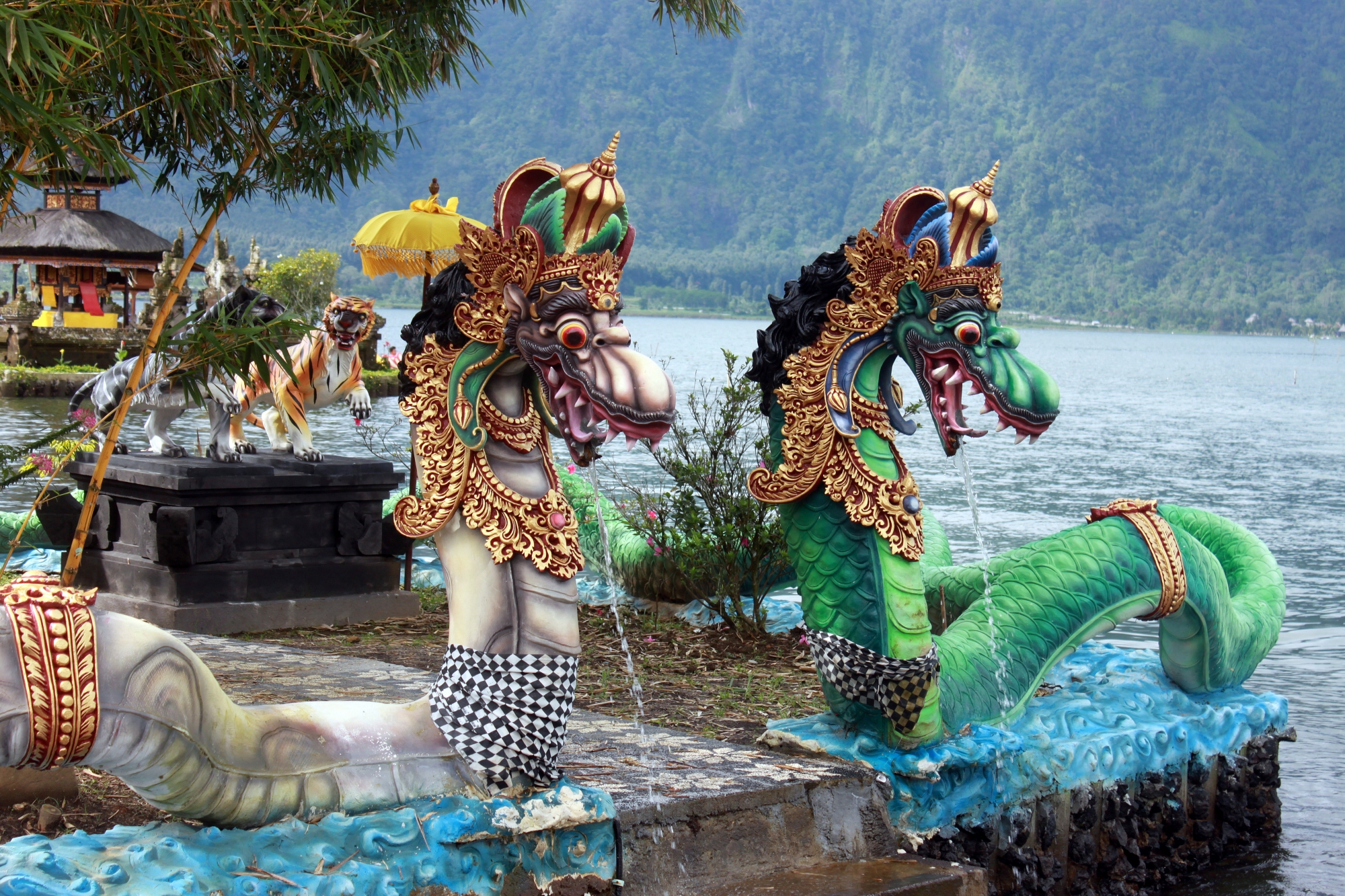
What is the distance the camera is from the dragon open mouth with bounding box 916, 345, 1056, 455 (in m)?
5.23

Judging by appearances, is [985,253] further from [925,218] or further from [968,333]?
[968,333]

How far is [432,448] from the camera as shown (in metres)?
4.17

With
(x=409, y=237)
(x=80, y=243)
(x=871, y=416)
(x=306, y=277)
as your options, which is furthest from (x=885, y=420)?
(x=306, y=277)

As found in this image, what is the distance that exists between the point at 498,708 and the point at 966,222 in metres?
2.69

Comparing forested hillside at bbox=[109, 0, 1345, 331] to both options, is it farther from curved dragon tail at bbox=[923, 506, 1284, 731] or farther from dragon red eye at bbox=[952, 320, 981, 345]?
dragon red eye at bbox=[952, 320, 981, 345]

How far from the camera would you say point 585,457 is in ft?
13.0

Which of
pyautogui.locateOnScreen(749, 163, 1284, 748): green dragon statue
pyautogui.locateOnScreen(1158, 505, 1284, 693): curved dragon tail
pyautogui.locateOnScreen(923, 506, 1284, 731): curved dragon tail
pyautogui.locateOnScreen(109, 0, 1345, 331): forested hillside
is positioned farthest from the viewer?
pyautogui.locateOnScreen(109, 0, 1345, 331): forested hillside

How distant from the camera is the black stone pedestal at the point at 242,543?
8.59 metres

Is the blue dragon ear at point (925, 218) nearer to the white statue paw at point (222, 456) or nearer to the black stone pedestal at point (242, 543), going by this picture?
the black stone pedestal at point (242, 543)

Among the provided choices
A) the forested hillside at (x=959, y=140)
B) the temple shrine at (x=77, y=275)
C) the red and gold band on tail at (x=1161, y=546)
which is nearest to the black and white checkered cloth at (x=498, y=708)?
the red and gold band on tail at (x=1161, y=546)

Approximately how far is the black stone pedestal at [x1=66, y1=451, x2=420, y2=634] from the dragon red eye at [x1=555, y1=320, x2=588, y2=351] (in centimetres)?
529

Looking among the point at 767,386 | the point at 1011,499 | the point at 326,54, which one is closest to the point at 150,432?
the point at 326,54

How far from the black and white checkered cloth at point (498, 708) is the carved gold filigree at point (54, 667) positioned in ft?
3.78

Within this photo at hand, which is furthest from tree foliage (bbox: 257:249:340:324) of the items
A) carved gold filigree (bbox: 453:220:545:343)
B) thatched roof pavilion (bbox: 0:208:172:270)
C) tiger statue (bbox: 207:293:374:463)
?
carved gold filigree (bbox: 453:220:545:343)
